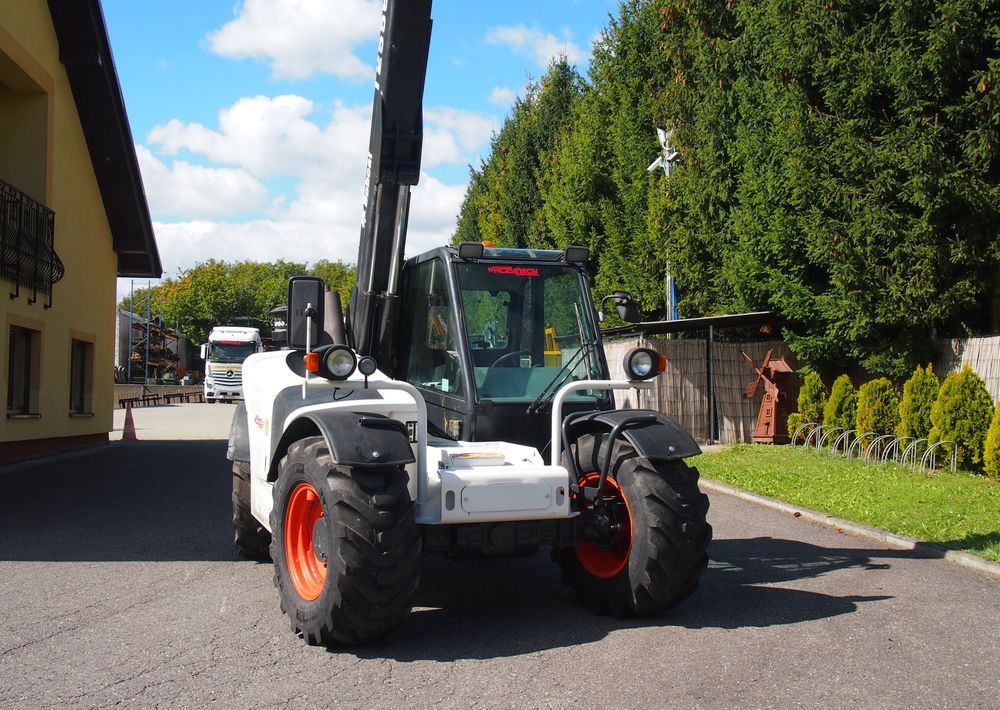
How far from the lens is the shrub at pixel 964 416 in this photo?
12.4 metres

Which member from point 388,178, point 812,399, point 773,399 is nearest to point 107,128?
point 388,178

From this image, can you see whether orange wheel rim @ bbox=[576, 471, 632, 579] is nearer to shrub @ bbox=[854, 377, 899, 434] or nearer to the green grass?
the green grass

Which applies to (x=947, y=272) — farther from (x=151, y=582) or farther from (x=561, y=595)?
(x=151, y=582)

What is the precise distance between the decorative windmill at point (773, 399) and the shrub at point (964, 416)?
4403mm

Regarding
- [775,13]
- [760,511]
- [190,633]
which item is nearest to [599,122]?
[775,13]

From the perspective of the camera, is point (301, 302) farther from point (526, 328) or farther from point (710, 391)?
A: point (710, 391)

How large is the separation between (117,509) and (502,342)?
19.5ft

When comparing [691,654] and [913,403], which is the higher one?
[913,403]

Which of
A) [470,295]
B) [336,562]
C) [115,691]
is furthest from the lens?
[470,295]

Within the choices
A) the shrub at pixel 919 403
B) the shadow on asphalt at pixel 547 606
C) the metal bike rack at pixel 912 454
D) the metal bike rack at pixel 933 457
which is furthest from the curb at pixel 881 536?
the shrub at pixel 919 403

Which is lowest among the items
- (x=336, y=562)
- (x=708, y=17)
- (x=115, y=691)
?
(x=115, y=691)

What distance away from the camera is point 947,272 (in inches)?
520

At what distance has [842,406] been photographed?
15562 mm

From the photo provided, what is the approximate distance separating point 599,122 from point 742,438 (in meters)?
9.92
